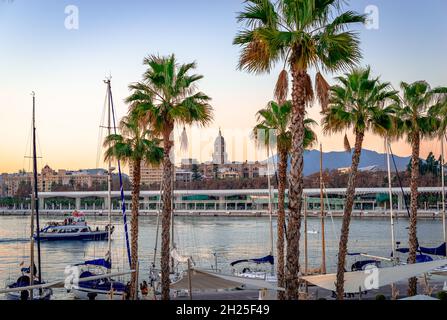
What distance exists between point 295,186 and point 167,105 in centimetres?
606

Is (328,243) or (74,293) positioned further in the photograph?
(328,243)

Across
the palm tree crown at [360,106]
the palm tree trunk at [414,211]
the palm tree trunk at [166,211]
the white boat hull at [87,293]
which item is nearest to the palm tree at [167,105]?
the palm tree trunk at [166,211]

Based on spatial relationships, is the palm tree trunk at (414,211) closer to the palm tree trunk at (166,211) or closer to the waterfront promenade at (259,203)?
the palm tree trunk at (166,211)

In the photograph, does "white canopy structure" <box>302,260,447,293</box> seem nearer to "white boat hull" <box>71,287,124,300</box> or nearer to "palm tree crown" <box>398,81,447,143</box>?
"palm tree crown" <box>398,81,447,143</box>

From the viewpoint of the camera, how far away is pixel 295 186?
12883 millimetres

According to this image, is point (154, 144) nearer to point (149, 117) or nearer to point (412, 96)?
point (149, 117)

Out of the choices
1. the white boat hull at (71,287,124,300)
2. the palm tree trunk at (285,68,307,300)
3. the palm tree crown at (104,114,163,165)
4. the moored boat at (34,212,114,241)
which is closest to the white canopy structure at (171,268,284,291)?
the palm tree trunk at (285,68,307,300)

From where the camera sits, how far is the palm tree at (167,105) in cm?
1761

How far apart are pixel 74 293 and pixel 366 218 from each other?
373 feet

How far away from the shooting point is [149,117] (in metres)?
17.7

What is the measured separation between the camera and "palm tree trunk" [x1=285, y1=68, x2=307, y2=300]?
12766 millimetres

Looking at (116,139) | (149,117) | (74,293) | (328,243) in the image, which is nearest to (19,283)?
(74,293)

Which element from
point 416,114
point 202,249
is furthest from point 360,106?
point 202,249

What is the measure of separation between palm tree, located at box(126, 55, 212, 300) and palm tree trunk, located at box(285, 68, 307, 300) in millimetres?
4959
